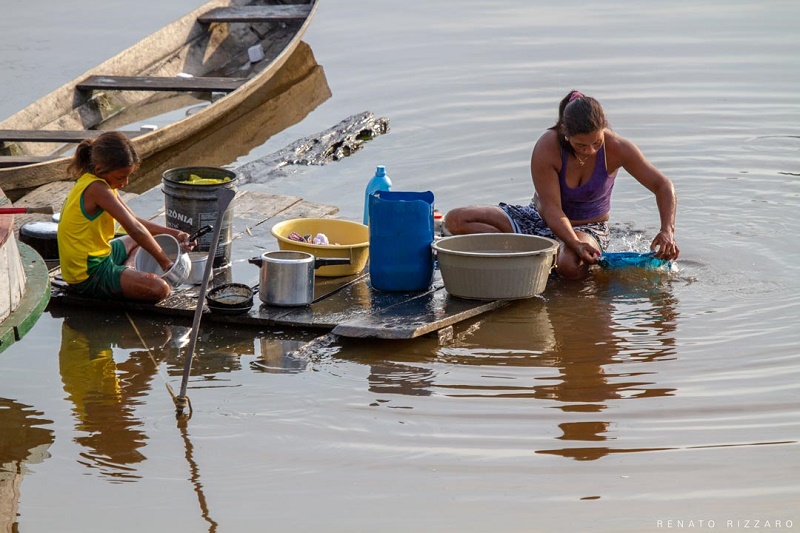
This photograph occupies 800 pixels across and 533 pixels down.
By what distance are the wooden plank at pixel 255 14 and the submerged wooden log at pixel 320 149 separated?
9.55 ft

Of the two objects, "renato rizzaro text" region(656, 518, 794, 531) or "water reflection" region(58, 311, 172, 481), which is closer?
"renato rizzaro text" region(656, 518, 794, 531)

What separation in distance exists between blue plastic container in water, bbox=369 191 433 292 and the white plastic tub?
0.37 feet

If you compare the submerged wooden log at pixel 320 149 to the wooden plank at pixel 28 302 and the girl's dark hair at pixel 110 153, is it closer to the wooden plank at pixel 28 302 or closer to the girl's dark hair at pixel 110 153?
the girl's dark hair at pixel 110 153

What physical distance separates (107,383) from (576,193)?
2903 mm

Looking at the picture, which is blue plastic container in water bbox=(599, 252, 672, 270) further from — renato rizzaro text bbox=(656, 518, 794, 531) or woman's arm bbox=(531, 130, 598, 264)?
renato rizzaro text bbox=(656, 518, 794, 531)

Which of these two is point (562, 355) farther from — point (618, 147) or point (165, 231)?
point (165, 231)

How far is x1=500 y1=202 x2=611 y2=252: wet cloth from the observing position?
6270 millimetres

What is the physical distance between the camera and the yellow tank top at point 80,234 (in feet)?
18.0

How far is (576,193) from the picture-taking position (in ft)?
20.2

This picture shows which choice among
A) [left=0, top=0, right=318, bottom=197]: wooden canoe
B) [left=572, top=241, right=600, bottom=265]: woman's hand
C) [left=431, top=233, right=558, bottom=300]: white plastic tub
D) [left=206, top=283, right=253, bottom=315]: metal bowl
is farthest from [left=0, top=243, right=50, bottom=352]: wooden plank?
[left=572, top=241, right=600, bottom=265]: woman's hand

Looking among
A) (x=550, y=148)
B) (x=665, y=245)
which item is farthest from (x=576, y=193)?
(x=665, y=245)

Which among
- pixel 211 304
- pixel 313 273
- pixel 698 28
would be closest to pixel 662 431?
pixel 313 273

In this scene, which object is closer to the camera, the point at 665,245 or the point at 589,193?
the point at 665,245

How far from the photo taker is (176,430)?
441 cm
